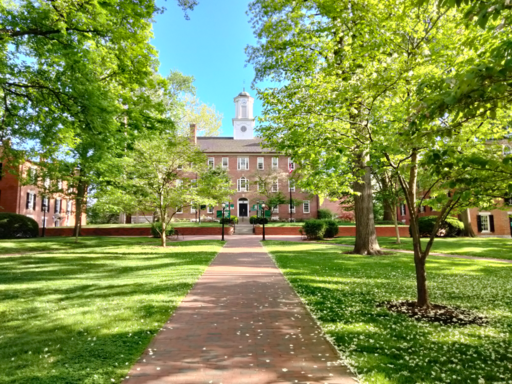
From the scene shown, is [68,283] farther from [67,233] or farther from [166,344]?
[67,233]

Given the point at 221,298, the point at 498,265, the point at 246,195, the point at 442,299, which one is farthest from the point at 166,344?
the point at 246,195

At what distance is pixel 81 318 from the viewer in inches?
216

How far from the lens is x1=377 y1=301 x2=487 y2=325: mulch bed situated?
5395 millimetres

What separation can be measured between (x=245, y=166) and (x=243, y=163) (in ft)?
1.88

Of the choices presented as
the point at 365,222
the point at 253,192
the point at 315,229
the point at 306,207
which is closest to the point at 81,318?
the point at 365,222

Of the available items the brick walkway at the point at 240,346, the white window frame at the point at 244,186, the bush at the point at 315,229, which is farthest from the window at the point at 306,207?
the brick walkway at the point at 240,346

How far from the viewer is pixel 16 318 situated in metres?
5.60

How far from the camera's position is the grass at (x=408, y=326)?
358 cm

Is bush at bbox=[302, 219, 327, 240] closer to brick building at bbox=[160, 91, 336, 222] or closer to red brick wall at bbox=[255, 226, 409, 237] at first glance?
red brick wall at bbox=[255, 226, 409, 237]

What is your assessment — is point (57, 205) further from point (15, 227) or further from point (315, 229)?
point (315, 229)

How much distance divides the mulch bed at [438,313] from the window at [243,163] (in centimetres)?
4750

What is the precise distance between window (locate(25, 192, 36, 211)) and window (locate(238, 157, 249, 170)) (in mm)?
27335

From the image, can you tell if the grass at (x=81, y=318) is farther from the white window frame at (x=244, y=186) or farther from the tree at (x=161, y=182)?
the white window frame at (x=244, y=186)

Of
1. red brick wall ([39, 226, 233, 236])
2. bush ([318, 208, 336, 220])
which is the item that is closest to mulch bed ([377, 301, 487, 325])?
red brick wall ([39, 226, 233, 236])
